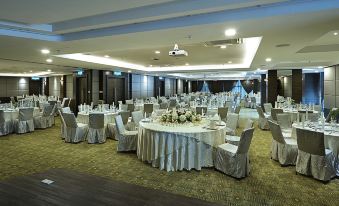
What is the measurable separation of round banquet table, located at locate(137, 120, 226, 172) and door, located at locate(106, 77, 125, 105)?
31.9ft

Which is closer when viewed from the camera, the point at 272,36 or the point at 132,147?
the point at 272,36

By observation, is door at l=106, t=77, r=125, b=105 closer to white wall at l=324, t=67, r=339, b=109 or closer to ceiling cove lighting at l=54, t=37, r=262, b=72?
ceiling cove lighting at l=54, t=37, r=262, b=72

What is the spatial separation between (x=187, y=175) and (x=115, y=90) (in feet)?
37.6

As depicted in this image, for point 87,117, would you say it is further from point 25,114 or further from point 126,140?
point 25,114

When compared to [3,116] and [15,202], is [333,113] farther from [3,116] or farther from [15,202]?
[3,116]

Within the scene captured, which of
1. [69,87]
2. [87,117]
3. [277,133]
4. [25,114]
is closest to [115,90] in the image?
[69,87]

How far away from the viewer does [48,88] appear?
22938mm

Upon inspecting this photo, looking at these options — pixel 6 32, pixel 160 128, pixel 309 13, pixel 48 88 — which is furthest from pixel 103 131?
pixel 48 88

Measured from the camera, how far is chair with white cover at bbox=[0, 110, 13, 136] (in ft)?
25.6

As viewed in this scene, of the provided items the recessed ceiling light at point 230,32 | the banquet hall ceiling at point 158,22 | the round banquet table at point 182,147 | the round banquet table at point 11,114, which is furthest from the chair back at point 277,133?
the round banquet table at point 11,114

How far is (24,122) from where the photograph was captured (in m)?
8.28

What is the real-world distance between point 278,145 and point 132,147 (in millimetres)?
3374

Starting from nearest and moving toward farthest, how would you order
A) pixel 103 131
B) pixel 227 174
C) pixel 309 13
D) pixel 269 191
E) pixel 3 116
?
pixel 309 13 → pixel 269 191 → pixel 227 174 → pixel 103 131 → pixel 3 116

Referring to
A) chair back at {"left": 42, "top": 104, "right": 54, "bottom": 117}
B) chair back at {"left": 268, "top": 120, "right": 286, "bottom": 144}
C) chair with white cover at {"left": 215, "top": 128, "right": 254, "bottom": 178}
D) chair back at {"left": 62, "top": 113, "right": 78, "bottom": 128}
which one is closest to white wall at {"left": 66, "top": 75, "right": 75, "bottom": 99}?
chair back at {"left": 42, "top": 104, "right": 54, "bottom": 117}
